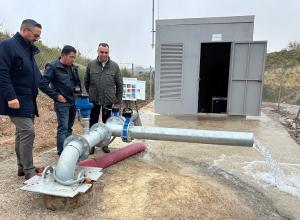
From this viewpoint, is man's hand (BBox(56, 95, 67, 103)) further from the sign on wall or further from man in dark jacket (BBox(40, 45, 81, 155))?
the sign on wall

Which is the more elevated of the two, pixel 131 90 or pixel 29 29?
pixel 29 29

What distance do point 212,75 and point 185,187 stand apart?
7.41 meters

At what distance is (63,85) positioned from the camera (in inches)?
159

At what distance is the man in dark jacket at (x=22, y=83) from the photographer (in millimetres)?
3121

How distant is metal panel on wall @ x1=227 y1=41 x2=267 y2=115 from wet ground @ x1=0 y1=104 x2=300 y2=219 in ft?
8.42

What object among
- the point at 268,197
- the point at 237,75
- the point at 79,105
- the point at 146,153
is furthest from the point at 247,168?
the point at 237,75

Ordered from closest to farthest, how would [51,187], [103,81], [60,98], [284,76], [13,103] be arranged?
[51,187] → [13,103] → [60,98] → [103,81] → [284,76]

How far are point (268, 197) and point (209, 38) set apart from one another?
5116mm

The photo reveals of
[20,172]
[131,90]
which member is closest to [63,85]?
[20,172]

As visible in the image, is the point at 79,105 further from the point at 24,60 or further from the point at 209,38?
the point at 209,38

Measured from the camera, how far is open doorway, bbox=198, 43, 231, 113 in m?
9.88

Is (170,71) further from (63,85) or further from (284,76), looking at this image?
(284,76)

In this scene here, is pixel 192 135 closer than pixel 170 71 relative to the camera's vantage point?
Yes

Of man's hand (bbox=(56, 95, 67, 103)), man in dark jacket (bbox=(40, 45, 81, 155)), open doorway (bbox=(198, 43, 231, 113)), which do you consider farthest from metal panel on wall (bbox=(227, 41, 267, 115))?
man's hand (bbox=(56, 95, 67, 103))
